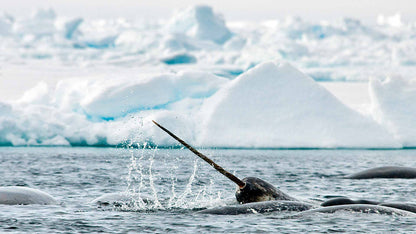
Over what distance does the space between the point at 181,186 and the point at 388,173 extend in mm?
5187

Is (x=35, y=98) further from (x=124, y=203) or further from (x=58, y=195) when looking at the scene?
(x=124, y=203)

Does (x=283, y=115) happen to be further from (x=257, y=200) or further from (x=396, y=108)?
(x=257, y=200)

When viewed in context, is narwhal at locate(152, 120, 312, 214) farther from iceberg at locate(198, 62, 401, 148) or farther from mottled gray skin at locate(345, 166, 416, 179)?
iceberg at locate(198, 62, 401, 148)

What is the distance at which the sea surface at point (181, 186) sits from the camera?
344 inches

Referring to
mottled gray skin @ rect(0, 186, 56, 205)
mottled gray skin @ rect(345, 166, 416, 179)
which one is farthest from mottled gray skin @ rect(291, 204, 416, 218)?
mottled gray skin @ rect(345, 166, 416, 179)

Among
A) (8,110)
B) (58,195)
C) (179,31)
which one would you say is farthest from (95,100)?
(179,31)

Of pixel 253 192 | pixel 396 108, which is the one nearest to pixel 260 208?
pixel 253 192

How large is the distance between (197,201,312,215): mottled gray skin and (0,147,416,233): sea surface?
0.14 metres

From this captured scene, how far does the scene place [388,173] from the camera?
54.3 ft

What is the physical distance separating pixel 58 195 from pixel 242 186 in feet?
12.9

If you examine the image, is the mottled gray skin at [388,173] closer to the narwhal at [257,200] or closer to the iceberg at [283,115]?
the narwhal at [257,200]

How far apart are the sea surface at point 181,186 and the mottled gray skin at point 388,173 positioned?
0.55 meters

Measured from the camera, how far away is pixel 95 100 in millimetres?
25000

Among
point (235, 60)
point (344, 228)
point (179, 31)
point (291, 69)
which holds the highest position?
point (179, 31)
